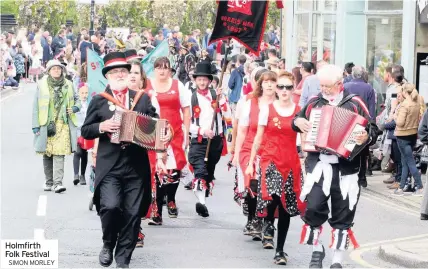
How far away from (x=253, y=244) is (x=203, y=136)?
2.39 m

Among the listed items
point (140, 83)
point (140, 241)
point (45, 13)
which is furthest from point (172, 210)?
point (45, 13)

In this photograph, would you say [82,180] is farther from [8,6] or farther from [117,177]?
[8,6]

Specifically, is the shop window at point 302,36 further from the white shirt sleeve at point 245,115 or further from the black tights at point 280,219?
the black tights at point 280,219

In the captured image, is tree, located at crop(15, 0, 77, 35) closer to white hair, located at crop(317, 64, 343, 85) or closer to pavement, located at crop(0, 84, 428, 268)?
pavement, located at crop(0, 84, 428, 268)

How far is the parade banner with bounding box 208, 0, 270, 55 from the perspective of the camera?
14.5 m

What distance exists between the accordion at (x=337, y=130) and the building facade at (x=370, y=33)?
9146 mm

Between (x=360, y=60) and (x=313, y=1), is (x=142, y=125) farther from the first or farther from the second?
(x=313, y=1)

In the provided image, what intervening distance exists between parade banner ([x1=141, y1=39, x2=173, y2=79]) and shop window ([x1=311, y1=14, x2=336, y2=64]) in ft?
27.4

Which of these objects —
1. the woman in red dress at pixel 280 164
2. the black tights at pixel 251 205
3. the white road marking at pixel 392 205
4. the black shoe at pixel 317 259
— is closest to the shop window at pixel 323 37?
the white road marking at pixel 392 205

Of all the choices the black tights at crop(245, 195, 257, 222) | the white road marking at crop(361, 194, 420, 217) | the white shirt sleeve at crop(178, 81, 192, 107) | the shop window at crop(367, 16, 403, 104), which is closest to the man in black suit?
the black tights at crop(245, 195, 257, 222)

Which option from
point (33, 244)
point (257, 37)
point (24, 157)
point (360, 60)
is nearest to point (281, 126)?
point (33, 244)

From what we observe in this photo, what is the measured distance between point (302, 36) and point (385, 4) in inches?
263

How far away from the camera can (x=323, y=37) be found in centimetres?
2505

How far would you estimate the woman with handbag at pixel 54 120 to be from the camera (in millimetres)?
14992
